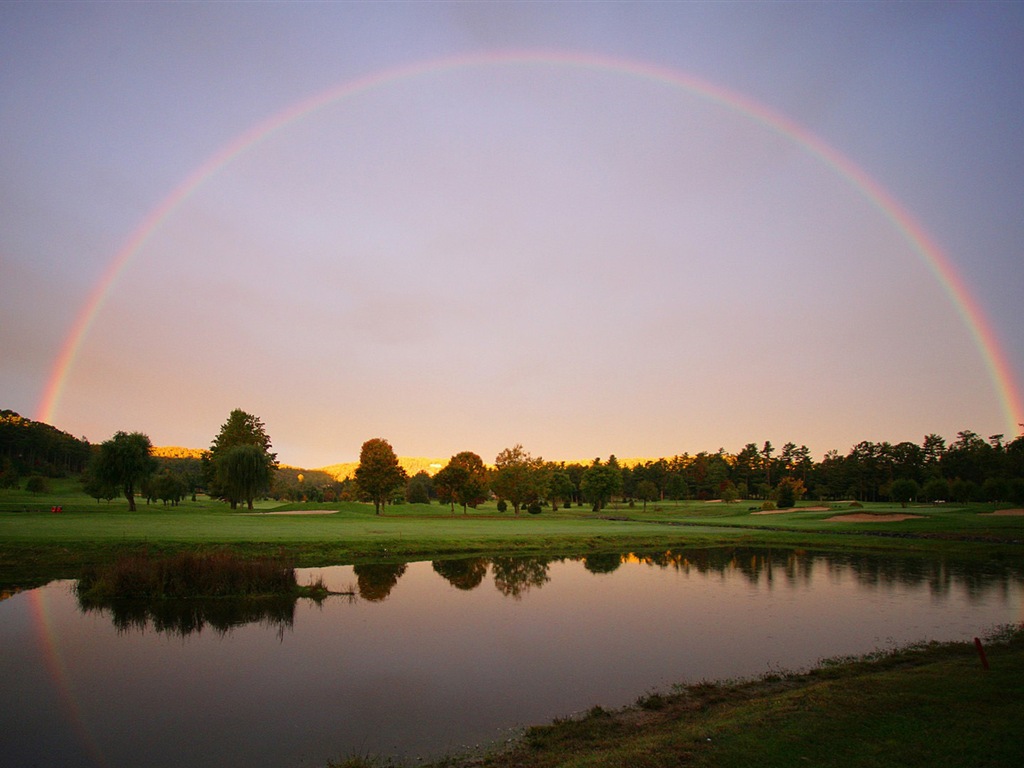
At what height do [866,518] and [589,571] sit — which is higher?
[866,518]

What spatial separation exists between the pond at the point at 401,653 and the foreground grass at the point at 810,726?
1214 millimetres

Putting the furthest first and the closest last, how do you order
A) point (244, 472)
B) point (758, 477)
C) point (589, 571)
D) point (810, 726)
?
point (758, 477)
point (244, 472)
point (589, 571)
point (810, 726)

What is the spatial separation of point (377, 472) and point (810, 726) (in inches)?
3335

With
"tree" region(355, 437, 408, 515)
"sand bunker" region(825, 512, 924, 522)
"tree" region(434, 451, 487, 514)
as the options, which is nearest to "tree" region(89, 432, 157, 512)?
"tree" region(355, 437, 408, 515)

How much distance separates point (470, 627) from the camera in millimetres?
21422

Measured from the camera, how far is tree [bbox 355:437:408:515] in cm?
9031

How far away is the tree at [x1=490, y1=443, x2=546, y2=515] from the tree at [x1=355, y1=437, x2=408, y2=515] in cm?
2072

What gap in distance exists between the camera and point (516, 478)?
107188 millimetres

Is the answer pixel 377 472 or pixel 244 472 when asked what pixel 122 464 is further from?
pixel 377 472

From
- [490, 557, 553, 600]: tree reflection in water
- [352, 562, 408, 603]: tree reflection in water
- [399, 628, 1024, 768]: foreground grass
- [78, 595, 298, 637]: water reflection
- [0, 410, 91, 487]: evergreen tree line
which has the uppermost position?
[0, 410, 91, 487]: evergreen tree line

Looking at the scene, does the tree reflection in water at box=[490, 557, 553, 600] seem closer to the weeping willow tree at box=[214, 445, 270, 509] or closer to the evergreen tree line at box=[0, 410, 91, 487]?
the weeping willow tree at box=[214, 445, 270, 509]

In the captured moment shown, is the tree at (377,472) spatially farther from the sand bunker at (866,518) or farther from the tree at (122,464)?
the sand bunker at (866,518)

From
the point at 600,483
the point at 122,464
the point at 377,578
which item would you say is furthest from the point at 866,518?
the point at 122,464

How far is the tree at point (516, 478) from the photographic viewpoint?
10612cm
